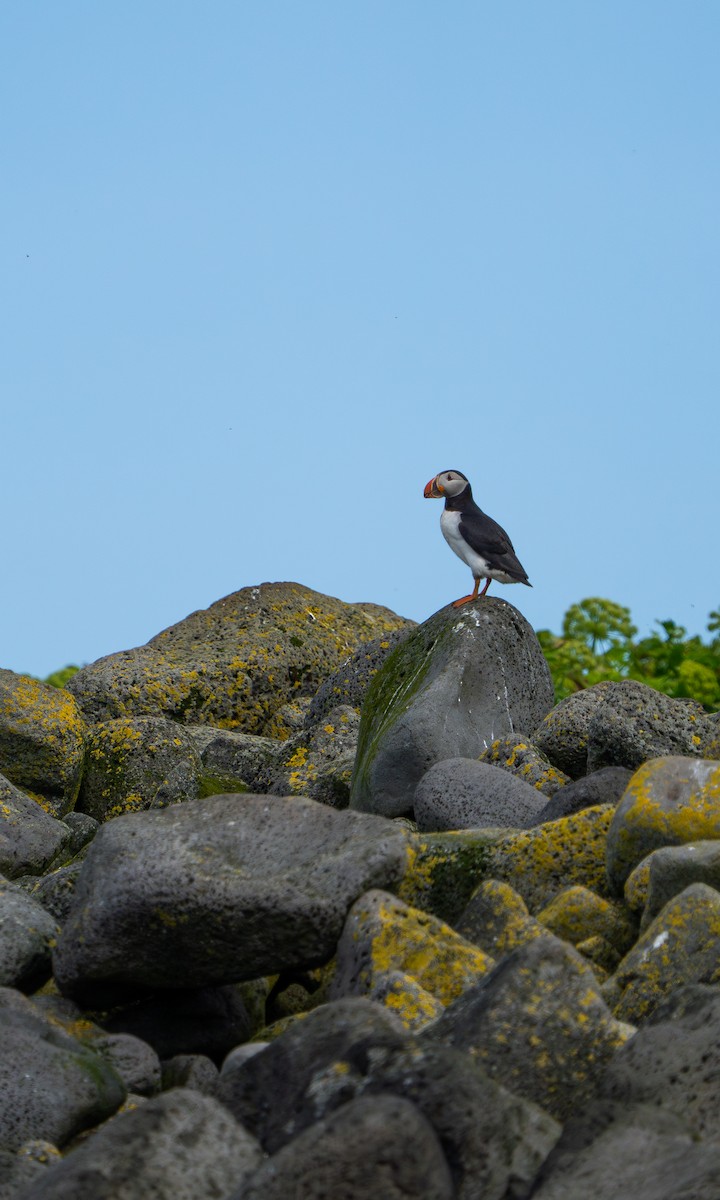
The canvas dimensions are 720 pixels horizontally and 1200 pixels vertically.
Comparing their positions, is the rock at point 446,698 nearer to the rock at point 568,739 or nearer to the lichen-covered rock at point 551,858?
the rock at point 568,739

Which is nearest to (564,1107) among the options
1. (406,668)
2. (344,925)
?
(344,925)

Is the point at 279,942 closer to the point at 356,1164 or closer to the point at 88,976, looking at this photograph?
the point at 88,976

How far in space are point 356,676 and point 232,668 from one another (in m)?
2.25

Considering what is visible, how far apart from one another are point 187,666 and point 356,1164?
552 inches

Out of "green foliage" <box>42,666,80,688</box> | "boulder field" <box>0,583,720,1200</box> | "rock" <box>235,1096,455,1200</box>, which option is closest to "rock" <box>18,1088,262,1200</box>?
"boulder field" <box>0,583,720,1200</box>

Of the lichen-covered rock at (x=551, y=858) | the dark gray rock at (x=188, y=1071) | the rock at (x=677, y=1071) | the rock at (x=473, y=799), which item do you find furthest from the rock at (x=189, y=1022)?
the rock at (x=473, y=799)

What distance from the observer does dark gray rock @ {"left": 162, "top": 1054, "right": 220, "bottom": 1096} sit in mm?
7844

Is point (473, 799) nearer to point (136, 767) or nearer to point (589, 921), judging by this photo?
point (589, 921)

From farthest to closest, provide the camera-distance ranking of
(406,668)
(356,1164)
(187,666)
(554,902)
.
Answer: (187,666) → (406,668) → (554,902) → (356,1164)

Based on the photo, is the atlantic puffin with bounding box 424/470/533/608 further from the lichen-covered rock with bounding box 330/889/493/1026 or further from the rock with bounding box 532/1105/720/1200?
the rock with bounding box 532/1105/720/1200

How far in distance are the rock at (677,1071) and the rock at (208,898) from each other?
2.32 meters

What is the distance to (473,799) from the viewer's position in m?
11.5

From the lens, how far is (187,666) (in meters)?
18.8

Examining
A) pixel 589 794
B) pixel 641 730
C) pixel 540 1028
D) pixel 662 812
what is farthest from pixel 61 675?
pixel 540 1028
